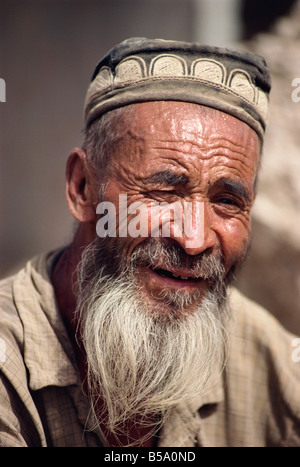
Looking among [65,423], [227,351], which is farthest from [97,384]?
[227,351]

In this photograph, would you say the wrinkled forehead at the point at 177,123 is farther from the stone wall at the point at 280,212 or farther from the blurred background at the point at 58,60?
the blurred background at the point at 58,60

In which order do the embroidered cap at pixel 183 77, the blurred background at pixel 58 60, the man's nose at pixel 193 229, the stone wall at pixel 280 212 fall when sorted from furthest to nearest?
the blurred background at pixel 58 60
the stone wall at pixel 280 212
the embroidered cap at pixel 183 77
the man's nose at pixel 193 229

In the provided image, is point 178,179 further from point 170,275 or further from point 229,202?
point 170,275

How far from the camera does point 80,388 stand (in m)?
2.14

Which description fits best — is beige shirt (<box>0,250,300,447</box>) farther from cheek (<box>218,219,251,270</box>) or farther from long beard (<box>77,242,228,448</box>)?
cheek (<box>218,219,251,270</box>)

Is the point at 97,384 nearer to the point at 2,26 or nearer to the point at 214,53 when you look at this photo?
the point at 214,53

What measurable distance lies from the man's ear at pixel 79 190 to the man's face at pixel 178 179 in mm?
154

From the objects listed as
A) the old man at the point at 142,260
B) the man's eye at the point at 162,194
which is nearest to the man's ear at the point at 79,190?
the old man at the point at 142,260

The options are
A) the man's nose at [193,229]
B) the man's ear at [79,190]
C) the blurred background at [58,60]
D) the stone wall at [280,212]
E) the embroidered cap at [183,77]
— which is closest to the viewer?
the man's nose at [193,229]

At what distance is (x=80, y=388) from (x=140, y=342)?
372 mm

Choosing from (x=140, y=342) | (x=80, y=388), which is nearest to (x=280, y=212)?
(x=140, y=342)

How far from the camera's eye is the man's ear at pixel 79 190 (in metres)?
2.25

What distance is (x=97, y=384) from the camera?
2.24 metres

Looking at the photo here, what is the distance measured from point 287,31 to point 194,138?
8.00 ft
